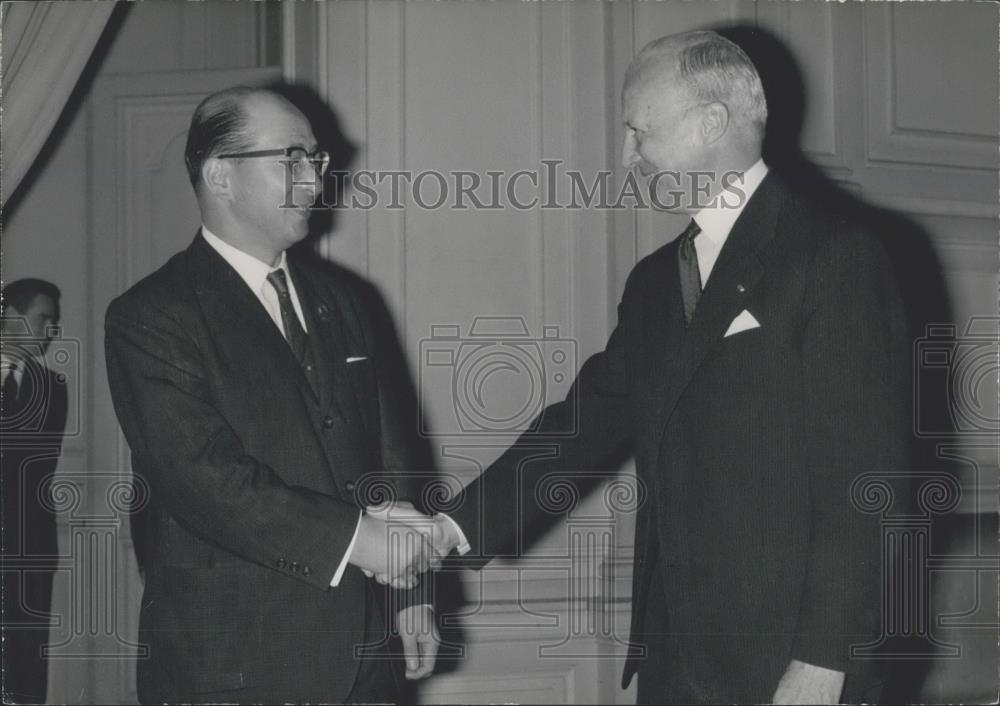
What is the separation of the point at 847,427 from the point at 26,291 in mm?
3496

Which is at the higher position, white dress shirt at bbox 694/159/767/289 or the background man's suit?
white dress shirt at bbox 694/159/767/289

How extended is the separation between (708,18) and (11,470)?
2.90m

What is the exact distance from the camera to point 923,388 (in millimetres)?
4027

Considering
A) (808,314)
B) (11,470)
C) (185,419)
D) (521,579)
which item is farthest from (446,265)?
(11,470)

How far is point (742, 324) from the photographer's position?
6.71ft

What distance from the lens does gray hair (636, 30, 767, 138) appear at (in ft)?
7.06

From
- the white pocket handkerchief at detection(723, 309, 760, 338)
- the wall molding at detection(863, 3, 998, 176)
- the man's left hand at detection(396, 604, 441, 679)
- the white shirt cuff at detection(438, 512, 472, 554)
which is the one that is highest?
the wall molding at detection(863, 3, 998, 176)

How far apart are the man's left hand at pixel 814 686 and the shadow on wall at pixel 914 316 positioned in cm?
Result: 190

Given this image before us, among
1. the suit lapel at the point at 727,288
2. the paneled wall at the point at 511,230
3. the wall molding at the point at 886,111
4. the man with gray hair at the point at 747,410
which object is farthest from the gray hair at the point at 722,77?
the wall molding at the point at 886,111

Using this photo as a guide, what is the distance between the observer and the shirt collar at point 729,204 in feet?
7.07

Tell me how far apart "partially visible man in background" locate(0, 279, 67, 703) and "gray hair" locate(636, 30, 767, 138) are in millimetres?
2918

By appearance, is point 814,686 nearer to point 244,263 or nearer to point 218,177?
point 244,263

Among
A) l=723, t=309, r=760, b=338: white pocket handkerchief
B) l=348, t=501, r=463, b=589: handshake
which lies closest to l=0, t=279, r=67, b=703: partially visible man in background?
l=348, t=501, r=463, b=589: handshake

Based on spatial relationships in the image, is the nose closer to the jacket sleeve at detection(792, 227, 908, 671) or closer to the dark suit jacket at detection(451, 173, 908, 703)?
the dark suit jacket at detection(451, 173, 908, 703)
